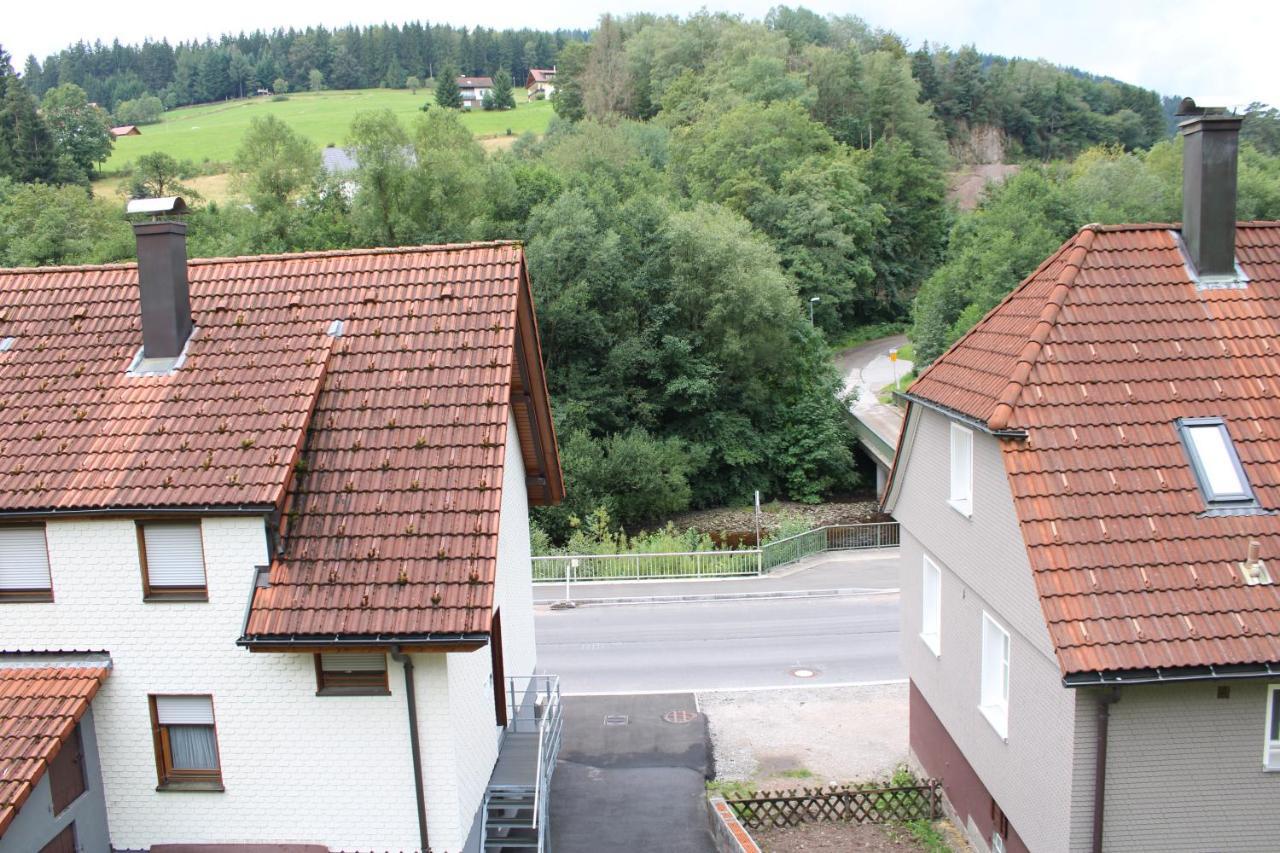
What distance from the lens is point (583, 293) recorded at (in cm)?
4103

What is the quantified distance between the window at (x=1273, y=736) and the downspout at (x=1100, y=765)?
1612 millimetres

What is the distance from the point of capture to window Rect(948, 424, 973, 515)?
455 inches

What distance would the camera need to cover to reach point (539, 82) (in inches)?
5123

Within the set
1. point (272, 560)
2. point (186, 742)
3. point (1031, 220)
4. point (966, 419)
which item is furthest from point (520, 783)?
point (1031, 220)

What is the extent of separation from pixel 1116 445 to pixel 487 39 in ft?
476

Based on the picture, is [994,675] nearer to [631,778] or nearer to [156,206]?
[631,778]

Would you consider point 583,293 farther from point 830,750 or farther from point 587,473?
point 830,750

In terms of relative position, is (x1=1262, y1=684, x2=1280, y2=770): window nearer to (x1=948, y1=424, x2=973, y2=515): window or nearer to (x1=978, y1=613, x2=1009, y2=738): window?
(x1=978, y1=613, x2=1009, y2=738): window

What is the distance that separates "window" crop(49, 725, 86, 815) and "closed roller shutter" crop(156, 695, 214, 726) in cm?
76

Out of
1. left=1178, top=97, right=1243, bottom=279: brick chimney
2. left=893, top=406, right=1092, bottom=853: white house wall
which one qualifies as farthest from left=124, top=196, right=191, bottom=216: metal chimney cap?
left=1178, top=97, right=1243, bottom=279: brick chimney

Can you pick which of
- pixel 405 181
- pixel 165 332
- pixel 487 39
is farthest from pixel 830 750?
pixel 487 39

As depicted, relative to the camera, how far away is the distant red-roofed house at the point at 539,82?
125863 mm

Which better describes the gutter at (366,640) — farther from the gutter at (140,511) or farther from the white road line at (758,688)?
the white road line at (758,688)

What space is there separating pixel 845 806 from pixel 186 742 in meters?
8.64
